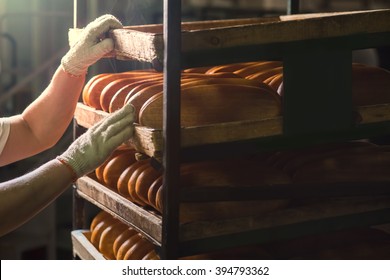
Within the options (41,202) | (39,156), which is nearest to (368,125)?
(41,202)

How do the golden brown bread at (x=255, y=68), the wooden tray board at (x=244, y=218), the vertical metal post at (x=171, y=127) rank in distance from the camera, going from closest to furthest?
the vertical metal post at (x=171, y=127) → the wooden tray board at (x=244, y=218) → the golden brown bread at (x=255, y=68)

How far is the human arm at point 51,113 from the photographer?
2.53 meters

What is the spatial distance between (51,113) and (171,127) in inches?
35.9

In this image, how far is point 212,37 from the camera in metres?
1.93

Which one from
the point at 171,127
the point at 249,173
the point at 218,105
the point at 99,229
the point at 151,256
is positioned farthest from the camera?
the point at 99,229

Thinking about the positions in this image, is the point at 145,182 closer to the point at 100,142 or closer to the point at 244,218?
the point at 100,142

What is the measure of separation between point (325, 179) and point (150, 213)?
1.84ft

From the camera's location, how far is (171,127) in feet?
6.27

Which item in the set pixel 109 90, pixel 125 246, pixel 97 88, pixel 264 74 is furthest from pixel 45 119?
pixel 264 74

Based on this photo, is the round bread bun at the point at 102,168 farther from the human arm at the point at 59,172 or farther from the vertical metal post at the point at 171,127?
the vertical metal post at the point at 171,127

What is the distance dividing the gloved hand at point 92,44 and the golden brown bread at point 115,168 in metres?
0.34

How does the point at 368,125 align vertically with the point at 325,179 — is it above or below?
above

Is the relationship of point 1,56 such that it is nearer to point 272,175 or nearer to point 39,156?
point 39,156

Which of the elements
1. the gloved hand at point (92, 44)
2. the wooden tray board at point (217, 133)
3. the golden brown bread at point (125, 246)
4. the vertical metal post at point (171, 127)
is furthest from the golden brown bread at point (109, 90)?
the vertical metal post at point (171, 127)
